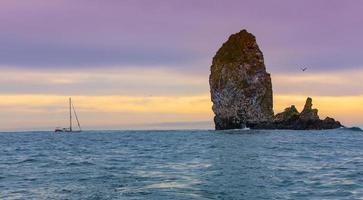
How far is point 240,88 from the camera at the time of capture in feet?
537

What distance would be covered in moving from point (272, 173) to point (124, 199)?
13253 mm

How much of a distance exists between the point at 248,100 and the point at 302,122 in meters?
18.0

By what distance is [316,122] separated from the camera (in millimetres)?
161875

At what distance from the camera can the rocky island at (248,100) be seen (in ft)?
529

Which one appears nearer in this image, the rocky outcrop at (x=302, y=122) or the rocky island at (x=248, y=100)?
the rocky outcrop at (x=302, y=122)

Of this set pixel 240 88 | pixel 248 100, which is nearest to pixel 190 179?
pixel 248 100

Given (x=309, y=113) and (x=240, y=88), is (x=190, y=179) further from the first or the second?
(x=309, y=113)

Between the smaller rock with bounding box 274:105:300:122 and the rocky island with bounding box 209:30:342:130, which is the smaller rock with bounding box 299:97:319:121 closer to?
the rocky island with bounding box 209:30:342:130

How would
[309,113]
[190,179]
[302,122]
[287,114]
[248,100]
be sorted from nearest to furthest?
[190,179] < [248,100] < [302,122] < [309,113] < [287,114]

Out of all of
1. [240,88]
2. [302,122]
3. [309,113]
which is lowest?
[302,122]

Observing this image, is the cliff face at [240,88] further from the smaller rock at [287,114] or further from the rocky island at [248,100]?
the smaller rock at [287,114]

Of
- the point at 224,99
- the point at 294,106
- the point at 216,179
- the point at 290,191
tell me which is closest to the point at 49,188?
the point at 216,179

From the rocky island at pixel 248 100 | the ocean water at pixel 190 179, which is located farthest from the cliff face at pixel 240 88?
the ocean water at pixel 190 179

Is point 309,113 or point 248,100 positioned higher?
point 248,100
